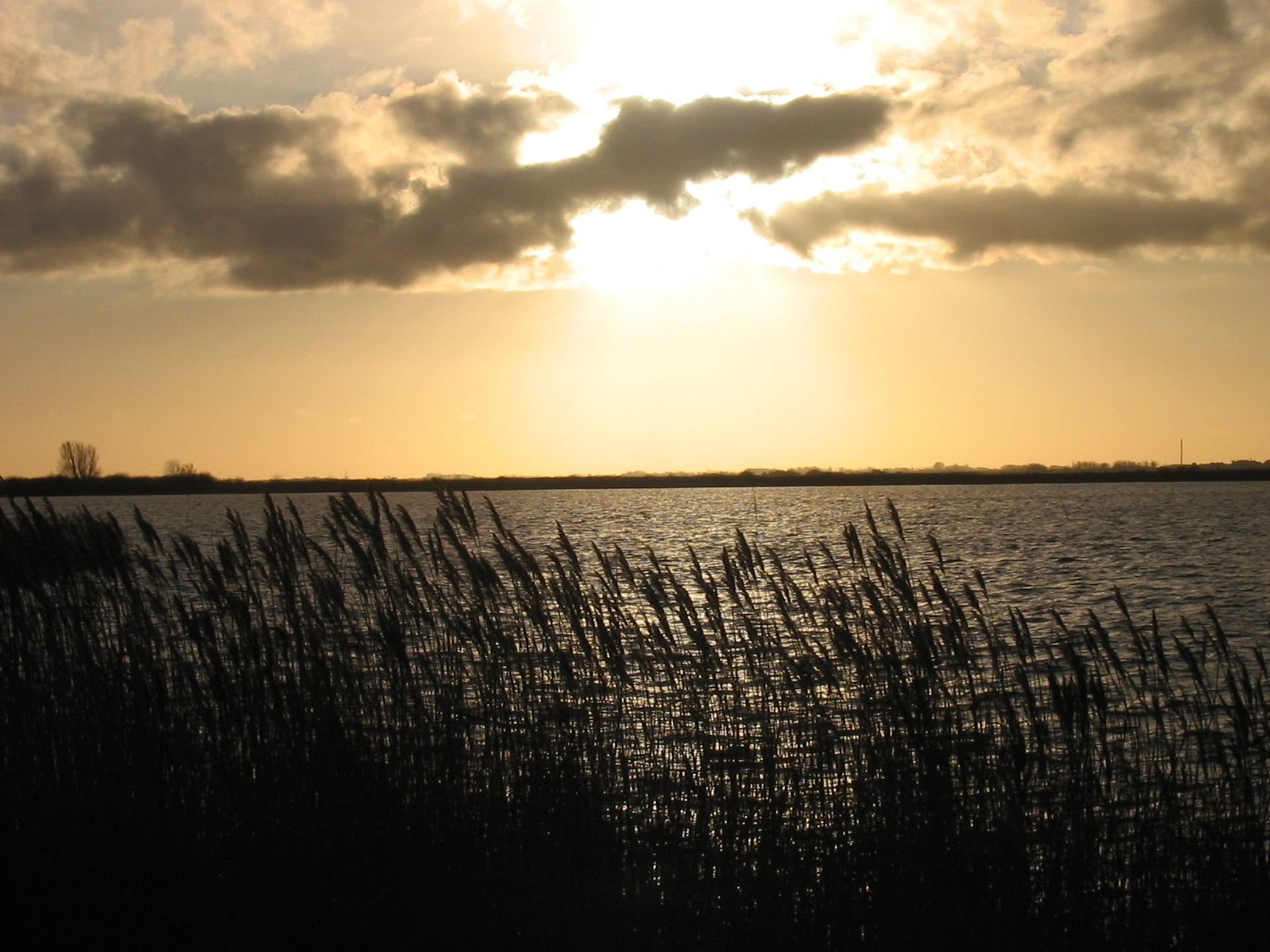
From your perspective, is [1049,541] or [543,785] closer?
[543,785]

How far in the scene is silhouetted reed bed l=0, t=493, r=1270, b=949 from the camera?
22.1 ft

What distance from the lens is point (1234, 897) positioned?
699 centimetres

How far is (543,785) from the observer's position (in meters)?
8.32

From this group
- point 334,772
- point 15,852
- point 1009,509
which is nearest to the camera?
point 15,852

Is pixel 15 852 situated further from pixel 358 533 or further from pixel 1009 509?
pixel 1009 509

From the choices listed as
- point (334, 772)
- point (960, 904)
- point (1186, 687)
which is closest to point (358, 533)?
point (334, 772)

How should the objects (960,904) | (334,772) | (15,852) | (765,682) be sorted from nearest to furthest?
(960,904) → (15,852) → (334,772) → (765,682)

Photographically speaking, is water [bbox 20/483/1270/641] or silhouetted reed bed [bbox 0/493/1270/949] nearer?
silhouetted reed bed [bbox 0/493/1270/949]

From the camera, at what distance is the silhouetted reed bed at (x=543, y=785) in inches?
265

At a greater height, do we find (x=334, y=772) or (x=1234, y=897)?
(x=334, y=772)

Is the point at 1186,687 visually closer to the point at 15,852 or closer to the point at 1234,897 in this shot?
the point at 1234,897

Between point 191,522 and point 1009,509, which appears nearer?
point 191,522

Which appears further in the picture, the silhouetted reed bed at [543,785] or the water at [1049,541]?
the water at [1049,541]

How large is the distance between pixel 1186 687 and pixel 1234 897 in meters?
8.43
